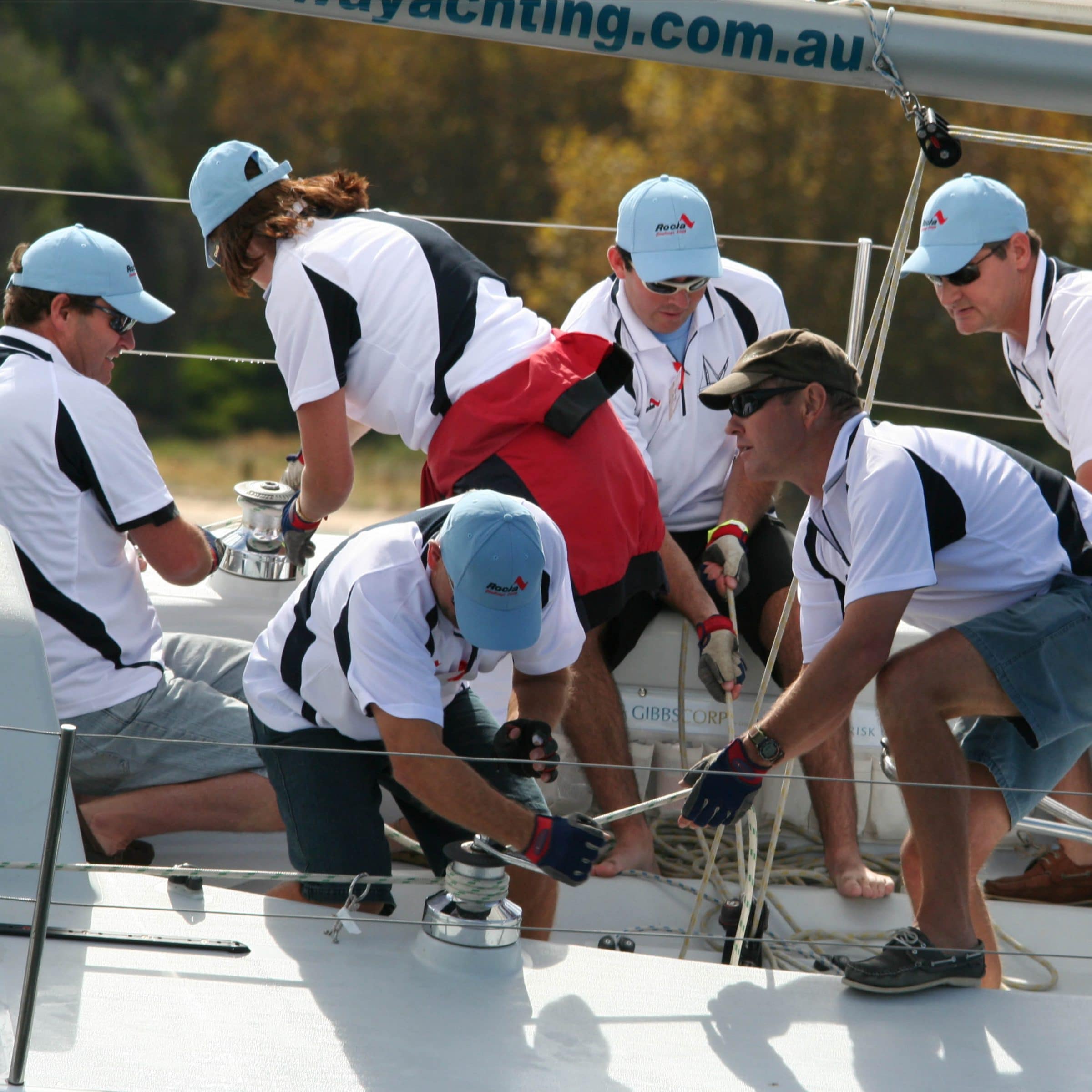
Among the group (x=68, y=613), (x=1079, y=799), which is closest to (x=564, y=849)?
(x=68, y=613)

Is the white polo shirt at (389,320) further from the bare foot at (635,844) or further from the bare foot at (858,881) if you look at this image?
the bare foot at (858,881)

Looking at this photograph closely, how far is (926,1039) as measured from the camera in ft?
5.57

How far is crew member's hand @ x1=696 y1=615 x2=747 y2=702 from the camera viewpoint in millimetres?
2580

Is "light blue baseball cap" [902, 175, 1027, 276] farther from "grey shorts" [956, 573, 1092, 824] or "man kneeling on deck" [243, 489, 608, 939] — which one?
"man kneeling on deck" [243, 489, 608, 939]

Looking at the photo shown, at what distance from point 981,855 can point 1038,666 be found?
10.7 inches

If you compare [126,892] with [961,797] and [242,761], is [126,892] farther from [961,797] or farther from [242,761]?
[961,797]

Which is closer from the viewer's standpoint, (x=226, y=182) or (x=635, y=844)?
(x=226, y=182)

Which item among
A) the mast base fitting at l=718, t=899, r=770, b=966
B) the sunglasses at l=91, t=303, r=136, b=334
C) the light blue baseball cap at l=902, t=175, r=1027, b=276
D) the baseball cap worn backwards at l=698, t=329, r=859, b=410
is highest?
the light blue baseball cap at l=902, t=175, r=1027, b=276

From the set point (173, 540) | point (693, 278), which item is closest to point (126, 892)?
point (173, 540)

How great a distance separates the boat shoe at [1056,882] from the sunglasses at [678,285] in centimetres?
116

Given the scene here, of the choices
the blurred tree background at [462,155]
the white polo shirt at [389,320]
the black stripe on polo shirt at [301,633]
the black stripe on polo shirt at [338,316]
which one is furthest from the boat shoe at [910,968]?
the blurred tree background at [462,155]

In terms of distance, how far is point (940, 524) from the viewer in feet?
6.22

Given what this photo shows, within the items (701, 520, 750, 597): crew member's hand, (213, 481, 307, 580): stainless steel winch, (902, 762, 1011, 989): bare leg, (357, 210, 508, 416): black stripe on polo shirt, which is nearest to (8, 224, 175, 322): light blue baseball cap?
(357, 210, 508, 416): black stripe on polo shirt

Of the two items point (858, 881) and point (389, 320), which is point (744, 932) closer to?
point (858, 881)
